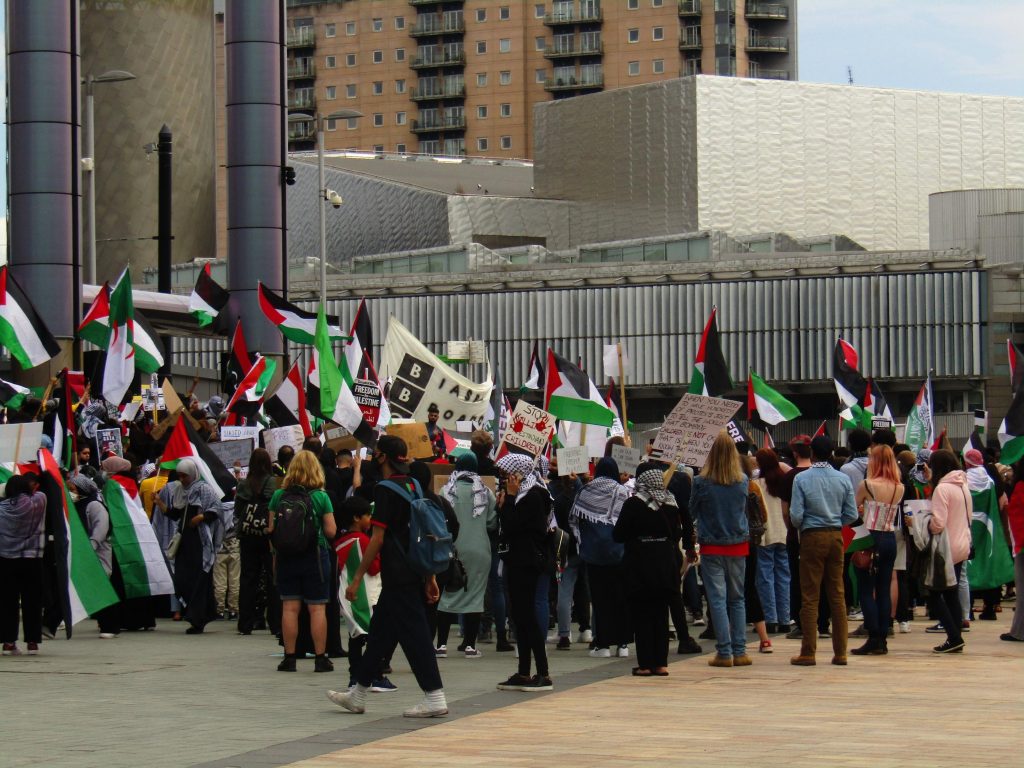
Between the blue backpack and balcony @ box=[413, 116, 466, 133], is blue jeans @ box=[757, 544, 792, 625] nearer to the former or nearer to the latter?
the blue backpack

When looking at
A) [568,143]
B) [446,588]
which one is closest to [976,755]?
[446,588]

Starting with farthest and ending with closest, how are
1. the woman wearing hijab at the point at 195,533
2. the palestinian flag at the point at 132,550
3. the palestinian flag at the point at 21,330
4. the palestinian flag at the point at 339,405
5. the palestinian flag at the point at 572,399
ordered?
the palestinian flag at the point at 21,330, the palestinian flag at the point at 339,405, the palestinian flag at the point at 572,399, the woman wearing hijab at the point at 195,533, the palestinian flag at the point at 132,550

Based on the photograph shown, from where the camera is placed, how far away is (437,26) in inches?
4929

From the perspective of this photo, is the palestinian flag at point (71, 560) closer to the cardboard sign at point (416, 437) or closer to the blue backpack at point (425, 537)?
the blue backpack at point (425, 537)

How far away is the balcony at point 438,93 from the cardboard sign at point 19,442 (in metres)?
109

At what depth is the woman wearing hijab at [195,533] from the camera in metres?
19.1

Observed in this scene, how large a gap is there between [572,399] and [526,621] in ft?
25.7

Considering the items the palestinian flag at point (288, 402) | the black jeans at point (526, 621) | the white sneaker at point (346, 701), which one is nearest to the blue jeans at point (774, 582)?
the black jeans at point (526, 621)

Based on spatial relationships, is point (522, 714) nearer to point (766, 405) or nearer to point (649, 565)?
point (649, 565)

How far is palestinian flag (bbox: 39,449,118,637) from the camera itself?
53.9 ft

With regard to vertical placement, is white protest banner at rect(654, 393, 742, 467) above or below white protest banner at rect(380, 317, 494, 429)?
below

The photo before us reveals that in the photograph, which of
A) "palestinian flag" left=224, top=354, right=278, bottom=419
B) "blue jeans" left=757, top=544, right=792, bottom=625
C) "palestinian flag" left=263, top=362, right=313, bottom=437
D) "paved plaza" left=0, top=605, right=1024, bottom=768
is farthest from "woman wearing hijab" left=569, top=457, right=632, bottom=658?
"palestinian flag" left=224, top=354, right=278, bottom=419

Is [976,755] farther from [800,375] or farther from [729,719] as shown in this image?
[800,375]

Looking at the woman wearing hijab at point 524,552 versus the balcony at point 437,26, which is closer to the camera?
the woman wearing hijab at point 524,552
